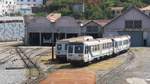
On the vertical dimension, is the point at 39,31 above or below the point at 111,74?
below

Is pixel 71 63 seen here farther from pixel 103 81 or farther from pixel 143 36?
pixel 143 36

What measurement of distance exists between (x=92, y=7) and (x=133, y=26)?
37.7m

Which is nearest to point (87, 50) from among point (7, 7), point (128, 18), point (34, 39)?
point (128, 18)

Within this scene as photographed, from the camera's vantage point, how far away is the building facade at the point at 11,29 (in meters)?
94.8

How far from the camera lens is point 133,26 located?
254 ft

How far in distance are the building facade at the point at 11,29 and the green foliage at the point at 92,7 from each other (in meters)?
15.4

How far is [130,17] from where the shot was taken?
3024 inches

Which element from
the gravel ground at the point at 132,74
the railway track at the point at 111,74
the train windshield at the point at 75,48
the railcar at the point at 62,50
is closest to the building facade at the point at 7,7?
the railcar at the point at 62,50

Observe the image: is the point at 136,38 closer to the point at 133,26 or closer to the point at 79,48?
the point at 133,26

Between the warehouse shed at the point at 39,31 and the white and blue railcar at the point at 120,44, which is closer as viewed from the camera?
the white and blue railcar at the point at 120,44

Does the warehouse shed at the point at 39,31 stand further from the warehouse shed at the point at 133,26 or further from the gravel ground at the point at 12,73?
the gravel ground at the point at 12,73

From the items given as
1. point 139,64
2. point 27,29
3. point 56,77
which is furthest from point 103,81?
point 27,29

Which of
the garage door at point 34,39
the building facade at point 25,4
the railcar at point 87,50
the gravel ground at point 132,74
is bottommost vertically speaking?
the garage door at point 34,39

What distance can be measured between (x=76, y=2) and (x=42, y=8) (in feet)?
55.3
